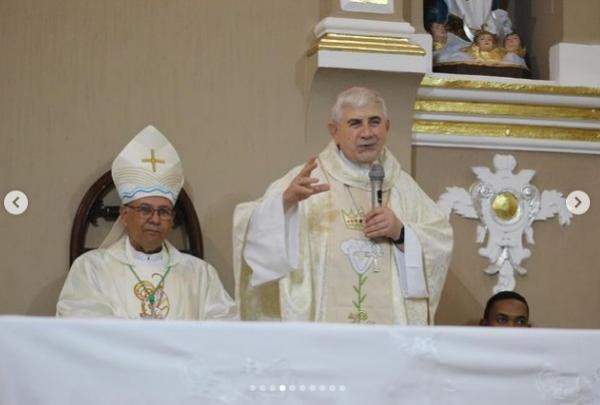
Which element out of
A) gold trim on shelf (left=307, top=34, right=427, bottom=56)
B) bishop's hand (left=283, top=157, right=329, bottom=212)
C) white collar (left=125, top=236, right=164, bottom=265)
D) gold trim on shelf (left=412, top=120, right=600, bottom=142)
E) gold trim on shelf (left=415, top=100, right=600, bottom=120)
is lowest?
white collar (left=125, top=236, right=164, bottom=265)

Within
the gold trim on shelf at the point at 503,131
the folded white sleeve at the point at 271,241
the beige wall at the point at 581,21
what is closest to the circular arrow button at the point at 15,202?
the folded white sleeve at the point at 271,241

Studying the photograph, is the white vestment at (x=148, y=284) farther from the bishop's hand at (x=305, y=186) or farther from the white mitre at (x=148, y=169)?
the bishop's hand at (x=305, y=186)

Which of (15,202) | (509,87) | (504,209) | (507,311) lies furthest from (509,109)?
(15,202)

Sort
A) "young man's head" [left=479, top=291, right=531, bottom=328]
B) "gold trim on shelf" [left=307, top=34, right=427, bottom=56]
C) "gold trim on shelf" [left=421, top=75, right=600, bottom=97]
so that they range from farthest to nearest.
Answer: "gold trim on shelf" [left=421, top=75, right=600, bottom=97]
"gold trim on shelf" [left=307, top=34, right=427, bottom=56]
"young man's head" [left=479, top=291, right=531, bottom=328]

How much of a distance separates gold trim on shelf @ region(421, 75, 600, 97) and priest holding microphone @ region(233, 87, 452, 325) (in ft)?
3.38

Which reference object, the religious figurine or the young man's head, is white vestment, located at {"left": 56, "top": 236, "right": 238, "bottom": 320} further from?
the religious figurine

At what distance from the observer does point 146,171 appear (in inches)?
215

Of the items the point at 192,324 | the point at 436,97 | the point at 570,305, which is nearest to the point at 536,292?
the point at 570,305

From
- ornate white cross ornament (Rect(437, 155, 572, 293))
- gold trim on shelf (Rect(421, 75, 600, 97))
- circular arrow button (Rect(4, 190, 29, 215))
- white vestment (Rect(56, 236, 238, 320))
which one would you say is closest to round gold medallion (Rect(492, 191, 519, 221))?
ornate white cross ornament (Rect(437, 155, 572, 293))

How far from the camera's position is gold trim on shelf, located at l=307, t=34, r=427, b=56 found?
6043mm

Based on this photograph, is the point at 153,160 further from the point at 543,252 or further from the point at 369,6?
the point at 543,252

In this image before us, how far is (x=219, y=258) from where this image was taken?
6.07 meters

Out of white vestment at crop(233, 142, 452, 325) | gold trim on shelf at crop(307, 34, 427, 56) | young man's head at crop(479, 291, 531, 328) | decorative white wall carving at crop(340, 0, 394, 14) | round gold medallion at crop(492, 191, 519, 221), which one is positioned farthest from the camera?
round gold medallion at crop(492, 191, 519, 221)

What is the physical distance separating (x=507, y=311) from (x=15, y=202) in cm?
224
